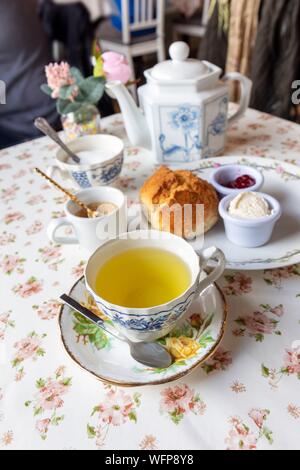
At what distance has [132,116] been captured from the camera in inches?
40.2

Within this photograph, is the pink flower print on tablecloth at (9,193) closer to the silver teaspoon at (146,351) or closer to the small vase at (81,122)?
the small vase at (81,122)

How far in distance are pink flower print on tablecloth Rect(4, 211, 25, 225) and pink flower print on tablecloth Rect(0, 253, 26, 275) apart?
0.41 ft

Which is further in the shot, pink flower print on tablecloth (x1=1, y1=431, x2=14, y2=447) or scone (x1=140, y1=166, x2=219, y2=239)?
scone (x1=140, y1=166, x2=219, y2=239)

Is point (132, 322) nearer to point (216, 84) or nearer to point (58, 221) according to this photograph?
point (58, 221)

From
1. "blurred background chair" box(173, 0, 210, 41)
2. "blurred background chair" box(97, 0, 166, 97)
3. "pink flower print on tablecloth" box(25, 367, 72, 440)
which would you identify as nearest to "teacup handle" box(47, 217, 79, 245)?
"pink flower print on tablecloth" box(25, 367, 72, 440)

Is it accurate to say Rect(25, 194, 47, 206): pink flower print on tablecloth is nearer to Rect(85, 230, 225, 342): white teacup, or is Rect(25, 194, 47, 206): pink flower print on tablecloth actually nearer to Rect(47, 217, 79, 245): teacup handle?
Rect(47, 217, 79, 245): teacup handle

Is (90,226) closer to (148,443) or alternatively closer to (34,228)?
(34,228)

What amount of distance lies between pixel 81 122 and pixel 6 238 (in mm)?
421

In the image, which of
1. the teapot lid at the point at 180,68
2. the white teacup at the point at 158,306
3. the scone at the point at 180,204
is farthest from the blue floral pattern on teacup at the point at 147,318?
the teapot lid at the point at 180,68

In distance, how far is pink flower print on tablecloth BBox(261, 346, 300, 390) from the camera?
1.76ft

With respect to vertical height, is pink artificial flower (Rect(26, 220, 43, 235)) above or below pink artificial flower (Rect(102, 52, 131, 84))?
below

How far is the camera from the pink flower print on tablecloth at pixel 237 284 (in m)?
0.67

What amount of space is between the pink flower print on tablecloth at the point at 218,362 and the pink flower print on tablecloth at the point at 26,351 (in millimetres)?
232

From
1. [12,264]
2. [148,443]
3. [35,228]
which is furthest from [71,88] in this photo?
[148,443]
